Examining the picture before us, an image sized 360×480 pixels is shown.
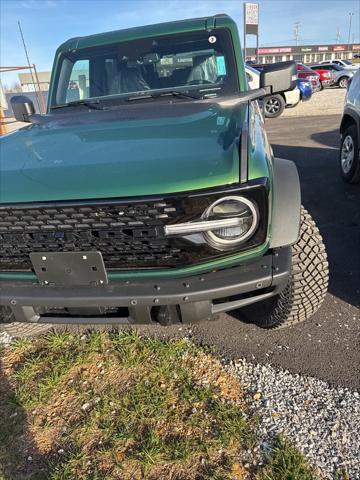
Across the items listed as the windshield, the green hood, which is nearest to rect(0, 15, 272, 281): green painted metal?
the green hood

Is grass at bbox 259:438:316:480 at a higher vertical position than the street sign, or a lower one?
lower

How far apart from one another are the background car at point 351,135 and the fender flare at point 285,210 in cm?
336

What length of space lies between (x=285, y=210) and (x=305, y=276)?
493 mm

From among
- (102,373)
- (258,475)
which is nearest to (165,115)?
(102,373)

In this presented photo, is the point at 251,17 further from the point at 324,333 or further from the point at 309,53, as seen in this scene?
the point at 309,53

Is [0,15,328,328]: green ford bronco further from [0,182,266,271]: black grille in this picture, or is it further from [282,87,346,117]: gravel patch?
[282,87,346,117]: gravel patch

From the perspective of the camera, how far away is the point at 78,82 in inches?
129

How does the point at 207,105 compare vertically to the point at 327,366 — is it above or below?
above

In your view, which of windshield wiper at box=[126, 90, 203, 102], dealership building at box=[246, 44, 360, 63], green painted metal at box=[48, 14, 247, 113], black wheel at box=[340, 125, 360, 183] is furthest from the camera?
dealership building at box=[246, 44, 360, 63]

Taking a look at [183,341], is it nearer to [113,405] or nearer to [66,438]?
[113,405]

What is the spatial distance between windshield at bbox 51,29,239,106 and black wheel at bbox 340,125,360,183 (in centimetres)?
273

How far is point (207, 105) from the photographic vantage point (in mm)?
2639

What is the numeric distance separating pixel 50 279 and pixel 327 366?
5.49 feet

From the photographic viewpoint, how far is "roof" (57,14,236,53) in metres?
3.13
